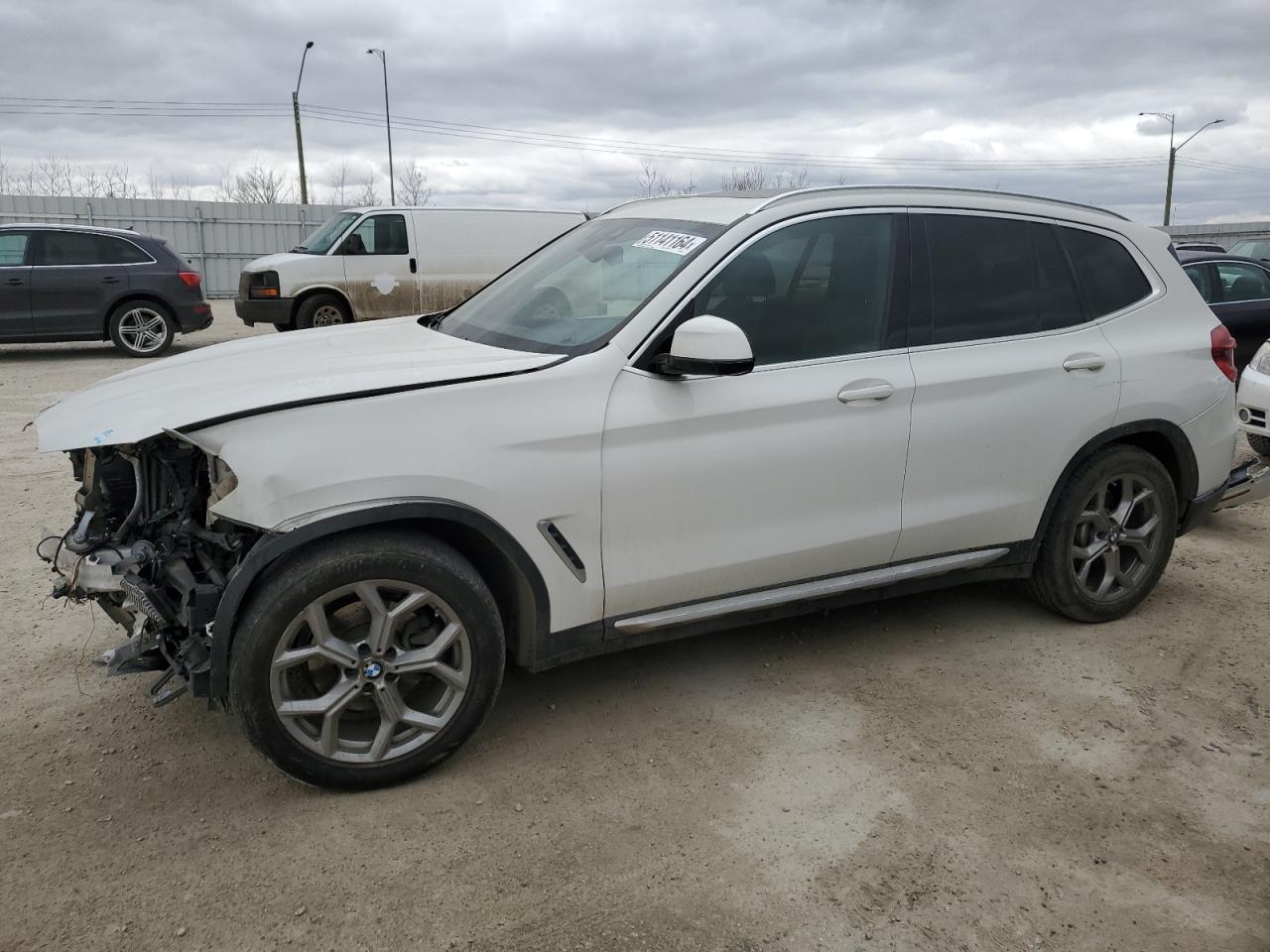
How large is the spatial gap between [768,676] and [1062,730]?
1082 millimetres

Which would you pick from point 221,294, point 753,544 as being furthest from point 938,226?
point 221,294

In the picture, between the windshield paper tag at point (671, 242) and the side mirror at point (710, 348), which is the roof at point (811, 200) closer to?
the windshield paper tag at point (671, 242)

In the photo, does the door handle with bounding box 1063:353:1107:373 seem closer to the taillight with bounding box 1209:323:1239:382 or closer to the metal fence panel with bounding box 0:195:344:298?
the taillight with bounding box 1209:323:1239:382

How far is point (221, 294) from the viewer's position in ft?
85.5

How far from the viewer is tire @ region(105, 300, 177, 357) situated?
12.9 meters

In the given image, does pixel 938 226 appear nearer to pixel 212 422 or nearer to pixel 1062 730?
pixel 1062 730

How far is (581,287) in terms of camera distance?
3838 millimetres

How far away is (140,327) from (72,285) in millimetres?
896

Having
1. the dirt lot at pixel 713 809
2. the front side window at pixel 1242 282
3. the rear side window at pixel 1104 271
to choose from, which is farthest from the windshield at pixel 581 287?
the front side window at pixel 1242 282

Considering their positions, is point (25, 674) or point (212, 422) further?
point (25, 674)

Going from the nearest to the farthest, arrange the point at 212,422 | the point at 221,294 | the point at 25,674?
the point at 212,422, the point at 25,674, the point at 221,294

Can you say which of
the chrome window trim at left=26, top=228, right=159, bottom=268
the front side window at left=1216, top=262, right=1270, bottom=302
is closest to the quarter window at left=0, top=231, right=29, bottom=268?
the chrome window trim at left=26, top=228, right=159, bottom=268

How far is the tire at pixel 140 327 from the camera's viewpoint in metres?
12.9

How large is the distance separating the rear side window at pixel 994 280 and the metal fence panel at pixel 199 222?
2460cm
